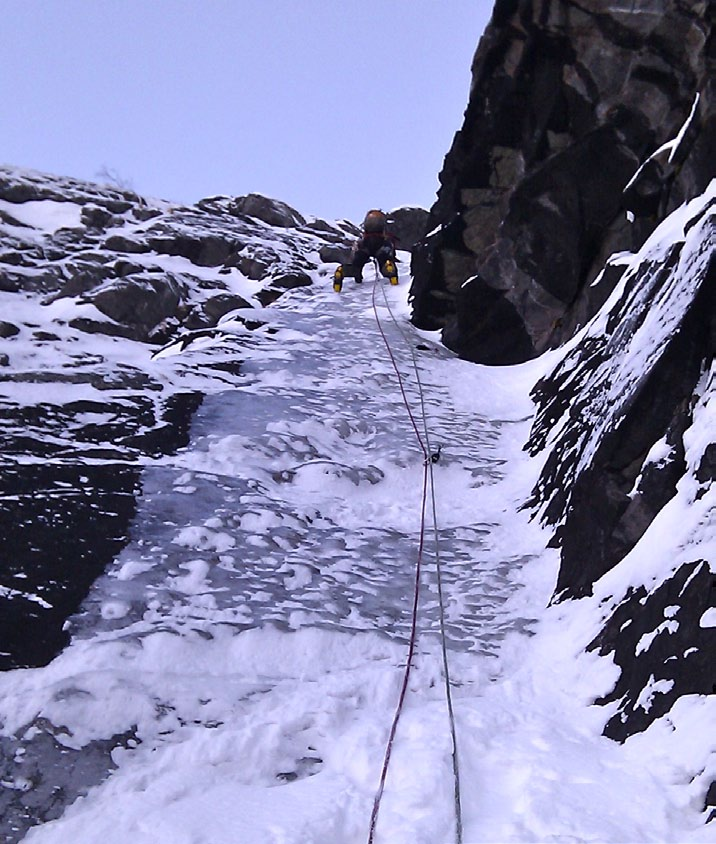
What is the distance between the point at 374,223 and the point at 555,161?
19.4 ft

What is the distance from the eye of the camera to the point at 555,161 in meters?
9.93

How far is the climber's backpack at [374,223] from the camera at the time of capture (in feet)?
50.4

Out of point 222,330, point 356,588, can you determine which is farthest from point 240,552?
point 222,330

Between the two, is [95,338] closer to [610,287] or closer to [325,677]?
[610,287]

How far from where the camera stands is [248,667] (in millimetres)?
3725

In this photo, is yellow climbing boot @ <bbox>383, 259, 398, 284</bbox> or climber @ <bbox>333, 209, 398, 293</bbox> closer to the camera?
yellow climbing boot @ <bbox>383, 259, 398, 284</bbox>

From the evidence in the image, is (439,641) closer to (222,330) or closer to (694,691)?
(694,691)

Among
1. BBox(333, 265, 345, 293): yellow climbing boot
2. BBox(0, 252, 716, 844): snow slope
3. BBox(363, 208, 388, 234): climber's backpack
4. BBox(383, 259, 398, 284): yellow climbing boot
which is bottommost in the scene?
BBox(0, 252, 716, 844): snow slope

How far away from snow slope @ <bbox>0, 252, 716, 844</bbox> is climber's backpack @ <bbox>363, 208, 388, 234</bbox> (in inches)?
374

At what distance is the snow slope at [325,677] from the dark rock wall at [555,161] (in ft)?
12.0

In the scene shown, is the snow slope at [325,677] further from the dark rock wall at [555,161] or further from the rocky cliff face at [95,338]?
the dark rock wall at [555,161]

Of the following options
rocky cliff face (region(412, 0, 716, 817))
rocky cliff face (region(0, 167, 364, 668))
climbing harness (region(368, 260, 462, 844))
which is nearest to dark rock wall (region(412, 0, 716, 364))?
rocky cliff face (region(412, 0, 716, 817))

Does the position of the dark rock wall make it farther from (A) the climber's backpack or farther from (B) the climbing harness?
(A) the climber's backpack

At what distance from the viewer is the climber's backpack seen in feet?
50.4
